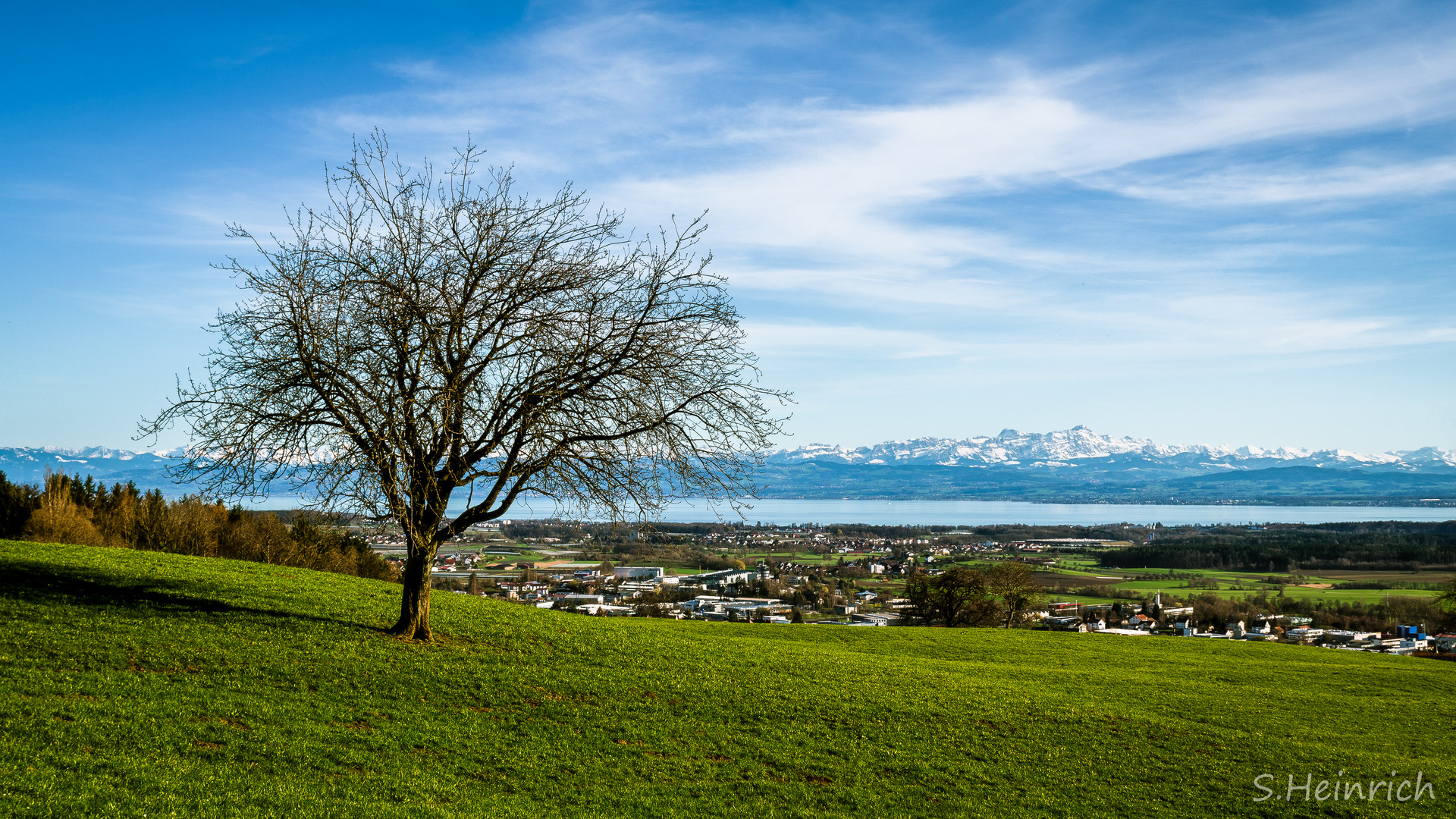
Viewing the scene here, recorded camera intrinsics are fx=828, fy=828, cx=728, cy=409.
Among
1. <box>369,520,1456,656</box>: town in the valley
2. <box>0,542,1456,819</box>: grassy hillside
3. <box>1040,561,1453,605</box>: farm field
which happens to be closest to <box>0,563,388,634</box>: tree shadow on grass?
<box>0,542,1456,819</box>: grassy hillside

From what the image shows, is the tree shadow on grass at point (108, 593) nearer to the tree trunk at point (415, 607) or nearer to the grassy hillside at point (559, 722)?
the grassy hillside at point (559, 722)

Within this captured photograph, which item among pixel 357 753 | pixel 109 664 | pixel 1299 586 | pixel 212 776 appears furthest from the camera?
pixel 1299 586

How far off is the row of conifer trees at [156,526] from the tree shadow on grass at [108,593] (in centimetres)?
914

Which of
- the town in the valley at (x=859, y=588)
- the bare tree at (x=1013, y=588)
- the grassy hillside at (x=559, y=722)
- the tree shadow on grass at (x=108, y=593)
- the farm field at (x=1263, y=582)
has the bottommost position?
the farm field at (x=1263, y=582)

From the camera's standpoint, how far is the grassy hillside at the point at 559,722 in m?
8.66

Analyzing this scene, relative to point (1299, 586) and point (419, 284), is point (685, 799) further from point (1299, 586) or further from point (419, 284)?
point (1299, 586)

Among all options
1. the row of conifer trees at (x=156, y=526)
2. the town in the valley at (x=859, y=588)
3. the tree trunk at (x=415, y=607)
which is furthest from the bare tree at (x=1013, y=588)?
the tree trunk at (x=415, y=607)

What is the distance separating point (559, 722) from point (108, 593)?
9812 mm

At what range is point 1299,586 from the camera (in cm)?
7531

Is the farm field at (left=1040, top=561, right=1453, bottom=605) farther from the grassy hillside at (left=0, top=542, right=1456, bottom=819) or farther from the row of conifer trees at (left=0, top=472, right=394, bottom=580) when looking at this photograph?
the row of conifer trees at (left=0, top=472, right=394, bottom=580)

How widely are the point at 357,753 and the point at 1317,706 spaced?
19.4 metres

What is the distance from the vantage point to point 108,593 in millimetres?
15391

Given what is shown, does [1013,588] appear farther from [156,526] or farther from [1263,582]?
[1263,582]

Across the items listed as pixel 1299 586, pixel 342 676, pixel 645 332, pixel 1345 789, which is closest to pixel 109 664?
pixel 342 676
